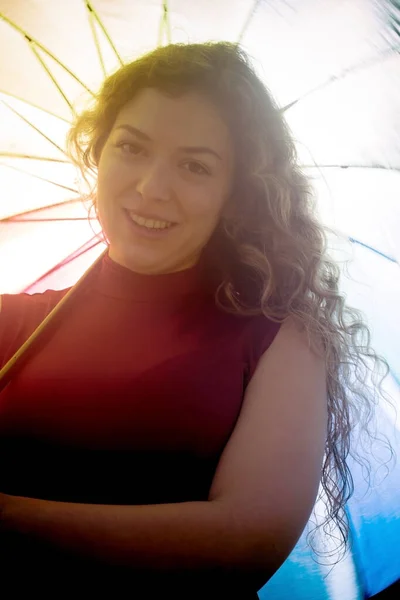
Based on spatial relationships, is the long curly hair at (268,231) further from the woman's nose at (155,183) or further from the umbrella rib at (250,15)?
the woman's nose at (155,183)

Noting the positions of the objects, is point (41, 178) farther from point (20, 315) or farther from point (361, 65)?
point (361, 65)

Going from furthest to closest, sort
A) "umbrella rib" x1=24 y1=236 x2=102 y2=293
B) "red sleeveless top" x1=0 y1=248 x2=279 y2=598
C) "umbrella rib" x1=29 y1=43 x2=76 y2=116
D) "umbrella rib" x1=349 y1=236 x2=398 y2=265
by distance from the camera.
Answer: "umbrella rib" x1=24 y1=236 x2=102 y2=293, "umbrella rib" x1=349 y1=236 x2=398 y2=265, "umbrella rib" x1=29 y1=43 x2=76 y2=116, "red sleeveless top" x1=0 y1=248 x2=279 y2=598

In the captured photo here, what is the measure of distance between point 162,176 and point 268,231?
13.6 inches

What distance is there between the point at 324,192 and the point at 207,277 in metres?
0.36

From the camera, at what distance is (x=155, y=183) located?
3.39ft

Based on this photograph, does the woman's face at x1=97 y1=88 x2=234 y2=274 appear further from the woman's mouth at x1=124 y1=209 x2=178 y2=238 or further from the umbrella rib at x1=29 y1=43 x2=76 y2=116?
the umbrella rib at x1=29 y1=43 x2=76 y2=116

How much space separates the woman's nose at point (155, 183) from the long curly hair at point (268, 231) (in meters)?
0.20

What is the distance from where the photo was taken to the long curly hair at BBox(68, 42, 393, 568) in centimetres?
112

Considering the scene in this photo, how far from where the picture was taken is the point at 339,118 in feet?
3.39

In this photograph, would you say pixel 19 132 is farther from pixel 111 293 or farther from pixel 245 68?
pixel 245 68

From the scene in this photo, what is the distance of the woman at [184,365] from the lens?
770mm

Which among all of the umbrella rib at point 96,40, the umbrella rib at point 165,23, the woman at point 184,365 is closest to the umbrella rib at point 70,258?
the woman at point 184,365

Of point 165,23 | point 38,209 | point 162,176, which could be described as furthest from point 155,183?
point 38,209

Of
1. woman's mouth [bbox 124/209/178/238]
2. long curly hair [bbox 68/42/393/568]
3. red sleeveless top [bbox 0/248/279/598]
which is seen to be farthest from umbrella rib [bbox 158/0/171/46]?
red sleeveless top [bbox 0/248/279/598]
